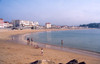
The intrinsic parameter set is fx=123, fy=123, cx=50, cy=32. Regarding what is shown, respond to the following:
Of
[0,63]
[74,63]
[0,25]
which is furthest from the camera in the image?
[0,25]

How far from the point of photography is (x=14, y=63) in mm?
8516

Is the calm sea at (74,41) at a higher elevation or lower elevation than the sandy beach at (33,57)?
lower

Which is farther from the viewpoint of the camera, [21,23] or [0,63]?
[21,23]

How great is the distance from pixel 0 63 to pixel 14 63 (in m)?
1.02

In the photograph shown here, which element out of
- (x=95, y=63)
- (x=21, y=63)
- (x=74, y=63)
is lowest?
(x=95, y=63)

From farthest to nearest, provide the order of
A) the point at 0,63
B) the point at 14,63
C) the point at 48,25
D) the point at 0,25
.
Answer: the point at 48,25
the point at 0,25
the point at 14,63
the point at 0,63

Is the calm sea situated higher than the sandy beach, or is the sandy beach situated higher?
the sandy beach

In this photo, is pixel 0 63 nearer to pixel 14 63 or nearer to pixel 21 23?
pixel 14 63

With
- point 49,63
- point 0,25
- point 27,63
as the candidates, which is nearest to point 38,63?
point 49,63

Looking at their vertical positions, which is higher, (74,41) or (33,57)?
(33,57)

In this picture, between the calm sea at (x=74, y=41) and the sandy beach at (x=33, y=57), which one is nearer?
the sandy beach at (x=33, y=57)

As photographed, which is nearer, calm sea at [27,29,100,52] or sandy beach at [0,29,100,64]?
sandy beach at [0,29,100,64]

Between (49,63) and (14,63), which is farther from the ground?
(49,63)

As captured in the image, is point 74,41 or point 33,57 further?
point 74,41
